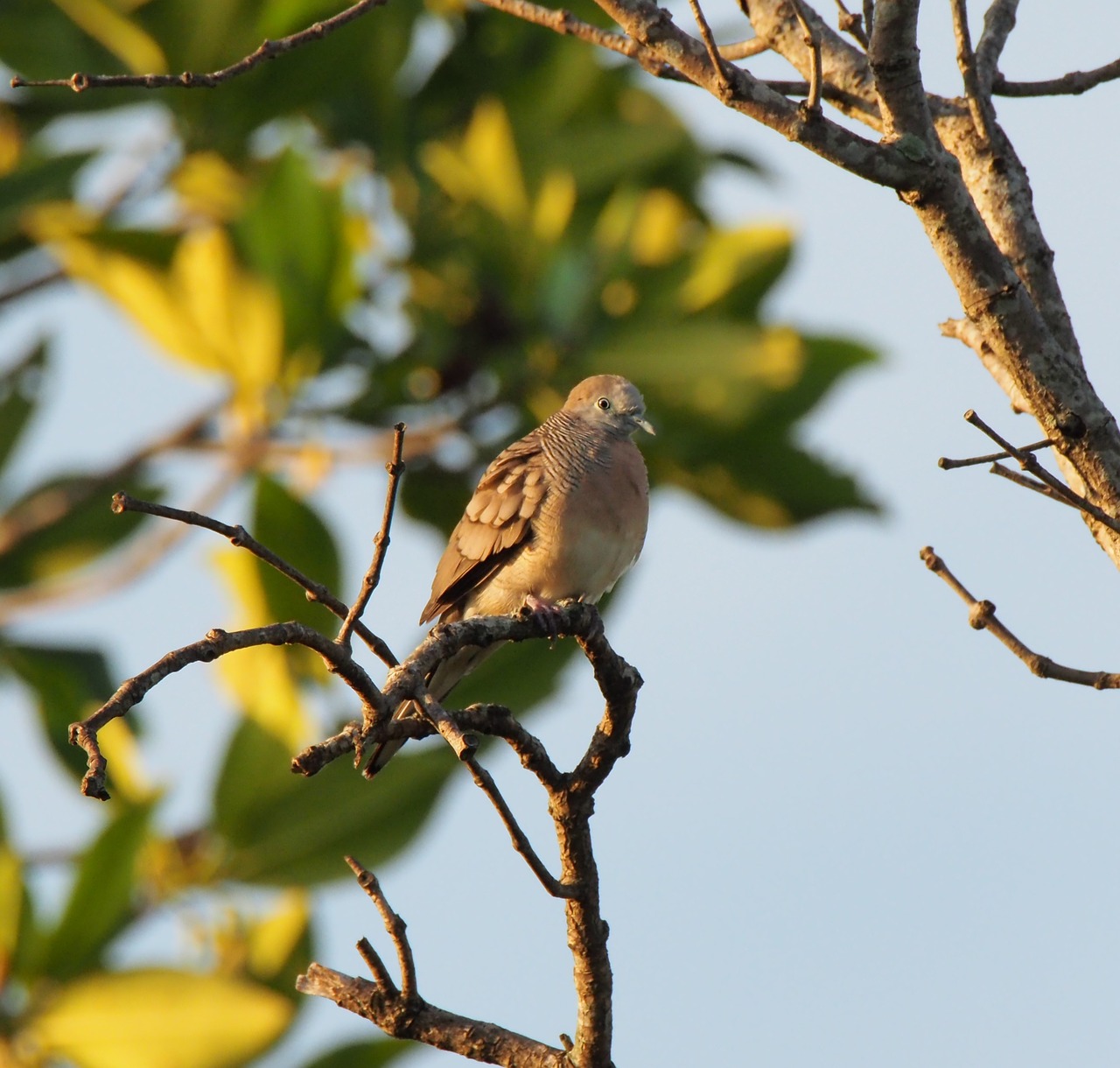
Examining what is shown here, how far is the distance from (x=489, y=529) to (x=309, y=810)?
161 cm

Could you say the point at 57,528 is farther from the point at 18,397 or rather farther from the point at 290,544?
the point at 290,544

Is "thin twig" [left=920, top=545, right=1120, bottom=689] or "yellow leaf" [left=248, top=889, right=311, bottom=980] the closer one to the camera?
"thin twig" [left=920, top=545, right=1120, bottom=689]

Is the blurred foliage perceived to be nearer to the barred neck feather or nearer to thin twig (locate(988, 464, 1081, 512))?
the barred neck feather

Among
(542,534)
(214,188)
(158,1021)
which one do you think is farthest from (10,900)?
(214,188)

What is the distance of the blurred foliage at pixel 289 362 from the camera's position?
19.9 feet

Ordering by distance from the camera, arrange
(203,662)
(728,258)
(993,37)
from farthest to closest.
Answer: (728,258) < (993,37) < (203,662)

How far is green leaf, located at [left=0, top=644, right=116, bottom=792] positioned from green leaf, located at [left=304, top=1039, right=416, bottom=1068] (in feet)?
5.19

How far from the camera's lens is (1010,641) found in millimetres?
3188

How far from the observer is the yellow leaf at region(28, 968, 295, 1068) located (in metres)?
5.88

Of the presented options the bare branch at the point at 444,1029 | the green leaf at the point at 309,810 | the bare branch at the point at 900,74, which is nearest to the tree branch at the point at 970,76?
the bare branch at the point at 900,74

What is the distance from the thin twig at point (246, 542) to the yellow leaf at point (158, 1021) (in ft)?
10.4

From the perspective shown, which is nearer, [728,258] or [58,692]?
[58,692]

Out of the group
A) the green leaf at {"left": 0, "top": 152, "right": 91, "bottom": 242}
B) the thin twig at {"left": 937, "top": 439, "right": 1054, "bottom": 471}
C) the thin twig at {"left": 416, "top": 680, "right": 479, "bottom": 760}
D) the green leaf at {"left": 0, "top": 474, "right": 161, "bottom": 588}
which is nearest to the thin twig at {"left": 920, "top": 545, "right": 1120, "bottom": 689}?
the thin twig at {"left": 937, "top": 439, "right": 1054, "bottom": 471}

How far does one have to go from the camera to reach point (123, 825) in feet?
19.4
